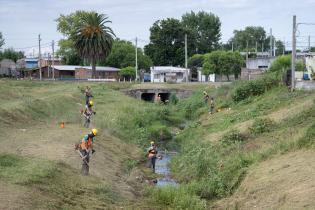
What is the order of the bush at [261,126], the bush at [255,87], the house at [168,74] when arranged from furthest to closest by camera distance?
1. the house at [168,74]
2. the bush at [255,87]
3. the bush at [261,126]

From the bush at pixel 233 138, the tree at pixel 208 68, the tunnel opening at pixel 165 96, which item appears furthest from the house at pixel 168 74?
the bush at pixel 233 138

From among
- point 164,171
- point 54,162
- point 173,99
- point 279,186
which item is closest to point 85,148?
point 54,162

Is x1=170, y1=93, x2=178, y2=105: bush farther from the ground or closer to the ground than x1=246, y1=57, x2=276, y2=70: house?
closer to the ground

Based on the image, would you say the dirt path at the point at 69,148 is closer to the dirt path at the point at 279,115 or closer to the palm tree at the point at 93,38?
the dirt path at the point at 279,115

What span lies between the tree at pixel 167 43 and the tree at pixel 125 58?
12.3 ft

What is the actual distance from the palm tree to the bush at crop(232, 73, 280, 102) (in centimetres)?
3535

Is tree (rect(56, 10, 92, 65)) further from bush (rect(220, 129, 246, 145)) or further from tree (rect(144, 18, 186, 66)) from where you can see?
bush (rect(220, 129, 246, 145))

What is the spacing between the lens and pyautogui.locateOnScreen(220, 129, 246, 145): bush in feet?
87.5

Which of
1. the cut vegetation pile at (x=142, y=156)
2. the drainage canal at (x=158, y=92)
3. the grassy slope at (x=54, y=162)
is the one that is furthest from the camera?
the drainage canal at (x=158, y=92)

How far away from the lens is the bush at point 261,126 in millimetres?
27459

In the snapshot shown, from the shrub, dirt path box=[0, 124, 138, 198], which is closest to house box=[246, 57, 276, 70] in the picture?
dirt path box=[0, 124, 138, 198]

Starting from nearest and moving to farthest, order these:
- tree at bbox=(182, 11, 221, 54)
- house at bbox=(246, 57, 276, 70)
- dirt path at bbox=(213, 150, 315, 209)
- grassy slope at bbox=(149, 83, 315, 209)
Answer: dirt path at bbox=(213, 150, 315, 209) → grassy slope at bbox=(149, 83, 315, 209) → house at bbox=(246, 57, 276, 70) → tree at bbox=(182, 11, 221, 54)

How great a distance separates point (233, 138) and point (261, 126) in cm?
183

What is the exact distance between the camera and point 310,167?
55.2 feet
